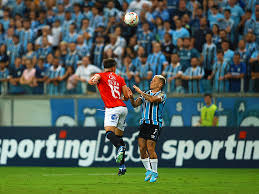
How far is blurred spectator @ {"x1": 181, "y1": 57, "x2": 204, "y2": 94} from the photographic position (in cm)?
1531

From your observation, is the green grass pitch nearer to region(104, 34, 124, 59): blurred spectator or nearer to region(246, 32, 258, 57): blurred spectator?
region(246, 32, 258, 57): blurred spectator

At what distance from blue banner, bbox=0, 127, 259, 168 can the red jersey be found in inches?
192

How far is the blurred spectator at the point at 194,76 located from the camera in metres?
15.3

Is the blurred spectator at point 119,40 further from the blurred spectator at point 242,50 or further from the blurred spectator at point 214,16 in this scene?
the blurred spectator at point 242,50

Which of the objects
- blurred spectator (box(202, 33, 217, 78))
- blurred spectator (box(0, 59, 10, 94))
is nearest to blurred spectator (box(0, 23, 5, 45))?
blurred spectator (box(0, 59, 10, 94))

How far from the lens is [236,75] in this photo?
15.1 meters

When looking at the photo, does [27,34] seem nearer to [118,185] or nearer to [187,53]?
[187,53]

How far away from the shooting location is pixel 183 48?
55.5ft

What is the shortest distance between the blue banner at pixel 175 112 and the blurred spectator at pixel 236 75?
12.3 inches

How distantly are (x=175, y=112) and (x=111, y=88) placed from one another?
219 inches

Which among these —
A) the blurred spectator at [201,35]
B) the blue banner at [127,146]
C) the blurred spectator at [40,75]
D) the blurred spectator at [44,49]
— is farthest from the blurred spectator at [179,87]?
the blurred spectator at [44,49]

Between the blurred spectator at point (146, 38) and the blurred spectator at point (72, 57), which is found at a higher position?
the blurred spectator at point (146, 38)

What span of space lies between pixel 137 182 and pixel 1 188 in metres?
2.55

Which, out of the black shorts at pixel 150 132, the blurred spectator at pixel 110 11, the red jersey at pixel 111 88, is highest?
the blurred spectator at pixel 110 11
